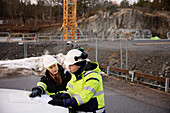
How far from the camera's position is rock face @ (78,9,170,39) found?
3762cm

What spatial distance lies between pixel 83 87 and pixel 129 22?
36.9 metres

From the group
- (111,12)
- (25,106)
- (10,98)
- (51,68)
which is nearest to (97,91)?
(25,106)

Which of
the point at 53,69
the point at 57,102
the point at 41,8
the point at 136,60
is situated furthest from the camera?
the point at 41,8

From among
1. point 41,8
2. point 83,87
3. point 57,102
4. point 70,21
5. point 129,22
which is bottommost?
point 57,102

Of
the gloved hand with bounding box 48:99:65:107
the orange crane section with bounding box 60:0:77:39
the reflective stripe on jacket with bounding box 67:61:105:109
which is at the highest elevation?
Answer: the orange crane section with bounding box 60:0:77:39

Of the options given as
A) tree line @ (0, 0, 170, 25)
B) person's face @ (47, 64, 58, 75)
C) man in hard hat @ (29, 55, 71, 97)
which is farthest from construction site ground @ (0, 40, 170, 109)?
tree line @ (0, 0, 170, 25)

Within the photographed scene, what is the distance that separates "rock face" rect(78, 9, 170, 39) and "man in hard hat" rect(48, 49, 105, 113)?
115 ft

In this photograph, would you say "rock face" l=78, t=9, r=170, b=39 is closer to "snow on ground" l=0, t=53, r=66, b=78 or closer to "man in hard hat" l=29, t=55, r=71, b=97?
"snow on ground" l=0, t=53, r=66, b=78

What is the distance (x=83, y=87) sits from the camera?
2.39 metres

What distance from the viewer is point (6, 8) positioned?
213 ft

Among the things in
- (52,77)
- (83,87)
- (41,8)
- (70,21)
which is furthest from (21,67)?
(41,8)

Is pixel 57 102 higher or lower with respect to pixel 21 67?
higher

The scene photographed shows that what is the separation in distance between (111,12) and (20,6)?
3965 centimetres

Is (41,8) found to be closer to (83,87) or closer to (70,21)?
(70,21)
